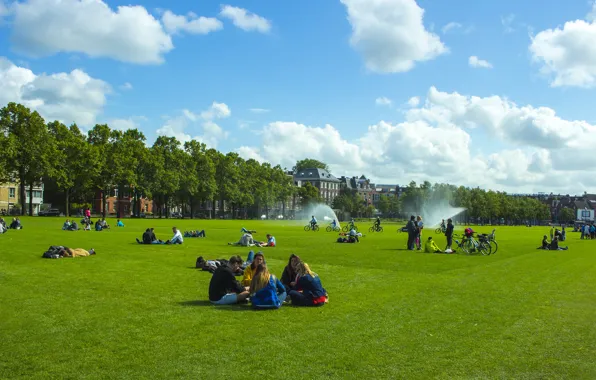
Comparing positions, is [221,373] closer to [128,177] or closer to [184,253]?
[184,253]

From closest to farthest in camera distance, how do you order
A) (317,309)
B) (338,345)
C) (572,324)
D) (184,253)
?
(338,345)
(572,324)
(317,309)
(184,253)

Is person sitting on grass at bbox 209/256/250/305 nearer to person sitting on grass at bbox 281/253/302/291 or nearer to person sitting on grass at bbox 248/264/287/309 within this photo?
person sitting on grass at bbox 248/264/287/309

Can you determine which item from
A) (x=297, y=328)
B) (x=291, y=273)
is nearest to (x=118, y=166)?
(x=291, y=273)

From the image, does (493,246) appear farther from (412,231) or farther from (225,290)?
(225,290)

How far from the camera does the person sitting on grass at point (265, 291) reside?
14.0 metres

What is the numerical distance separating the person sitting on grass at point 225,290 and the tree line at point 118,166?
70485 mm

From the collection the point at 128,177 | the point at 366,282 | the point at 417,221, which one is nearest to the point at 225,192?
the point at 128,177

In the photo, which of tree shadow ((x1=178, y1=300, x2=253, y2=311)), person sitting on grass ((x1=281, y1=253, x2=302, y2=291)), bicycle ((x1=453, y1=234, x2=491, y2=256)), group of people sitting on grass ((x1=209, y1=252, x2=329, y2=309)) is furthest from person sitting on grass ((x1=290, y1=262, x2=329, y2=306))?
bicycle ((x1=453, y1=234, x2=491, y2=256))

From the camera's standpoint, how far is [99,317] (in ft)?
40.7

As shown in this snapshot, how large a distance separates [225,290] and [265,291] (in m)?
1.43

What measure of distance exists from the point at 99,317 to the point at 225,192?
385ft

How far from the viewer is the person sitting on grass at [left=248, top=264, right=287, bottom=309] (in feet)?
46.0

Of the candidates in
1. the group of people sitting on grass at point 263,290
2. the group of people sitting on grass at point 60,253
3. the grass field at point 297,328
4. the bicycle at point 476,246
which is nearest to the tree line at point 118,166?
the group of people sitting on grass at point 60,253

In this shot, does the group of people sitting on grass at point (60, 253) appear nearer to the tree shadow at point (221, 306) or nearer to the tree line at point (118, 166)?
the tree shadow at point (221, 306)
